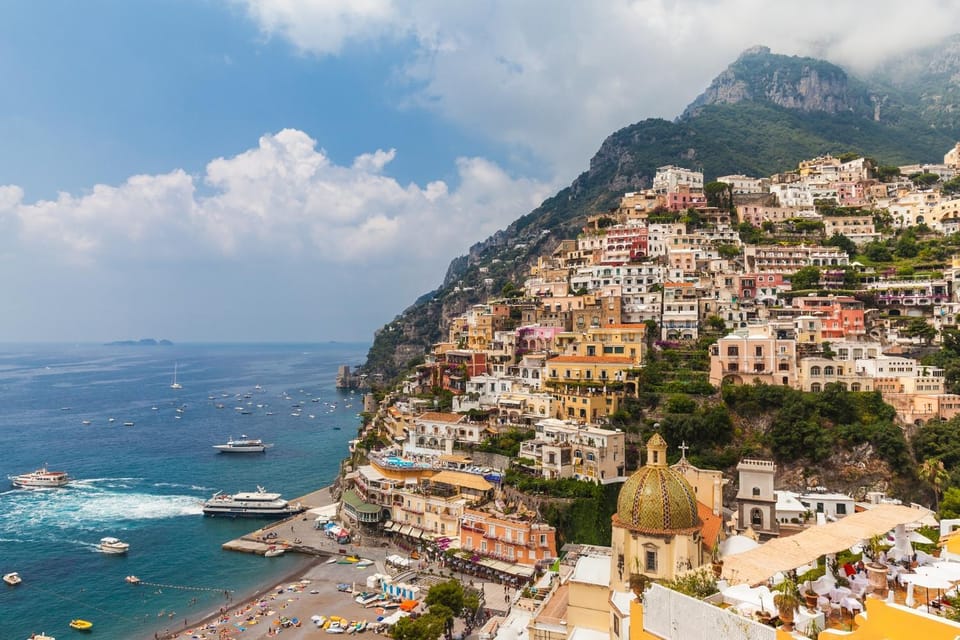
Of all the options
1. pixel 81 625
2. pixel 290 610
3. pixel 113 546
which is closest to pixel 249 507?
pixel 113 546

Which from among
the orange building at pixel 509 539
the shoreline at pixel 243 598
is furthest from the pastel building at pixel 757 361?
the shoreline at pixel 243 598

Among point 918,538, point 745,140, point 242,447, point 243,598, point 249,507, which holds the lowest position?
point 243,598

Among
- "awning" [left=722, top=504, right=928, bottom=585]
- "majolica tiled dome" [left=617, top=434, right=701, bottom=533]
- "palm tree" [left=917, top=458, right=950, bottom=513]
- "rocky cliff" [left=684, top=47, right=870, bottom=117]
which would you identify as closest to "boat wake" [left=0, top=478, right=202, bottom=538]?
"majolica tiled dome" [left=617, top=434, right=701, bottom=533]

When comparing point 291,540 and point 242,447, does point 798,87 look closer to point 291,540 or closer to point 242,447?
point 242,447

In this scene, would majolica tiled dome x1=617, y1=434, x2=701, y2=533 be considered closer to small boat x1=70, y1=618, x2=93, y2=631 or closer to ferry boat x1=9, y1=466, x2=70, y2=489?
small boat x1=70, y1=618, x2=93, y2=631

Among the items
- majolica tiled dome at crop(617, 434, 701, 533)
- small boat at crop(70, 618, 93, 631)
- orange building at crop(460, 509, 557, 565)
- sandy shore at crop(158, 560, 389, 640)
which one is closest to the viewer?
majolica tiled dome at crop(617, 434, 701, 533)

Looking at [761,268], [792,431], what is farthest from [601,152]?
[792,431]

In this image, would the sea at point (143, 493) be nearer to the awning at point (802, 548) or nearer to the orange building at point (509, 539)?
the orange building at point (509, 539)
